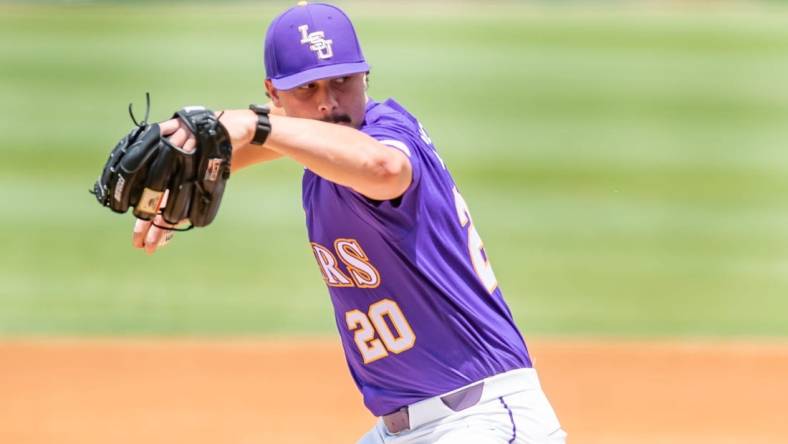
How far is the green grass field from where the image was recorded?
396 inches

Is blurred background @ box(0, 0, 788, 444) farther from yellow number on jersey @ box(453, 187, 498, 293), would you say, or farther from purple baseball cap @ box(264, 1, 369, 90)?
purple baseball cap @ box(264, 1, 369, 90)

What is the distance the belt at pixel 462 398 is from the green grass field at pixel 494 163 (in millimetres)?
5962

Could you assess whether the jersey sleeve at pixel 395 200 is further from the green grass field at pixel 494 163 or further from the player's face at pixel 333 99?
the green grass field at pixel 494 163

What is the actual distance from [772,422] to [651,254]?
13.0 feet

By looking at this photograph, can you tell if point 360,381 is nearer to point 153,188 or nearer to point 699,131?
point 153,188

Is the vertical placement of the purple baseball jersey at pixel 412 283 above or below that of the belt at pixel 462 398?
above

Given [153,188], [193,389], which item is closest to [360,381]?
[153,188]

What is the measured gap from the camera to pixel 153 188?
9.61 feet

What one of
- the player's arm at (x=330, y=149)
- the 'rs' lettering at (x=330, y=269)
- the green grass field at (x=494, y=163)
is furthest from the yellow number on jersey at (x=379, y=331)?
the green grass field at (x=494, y=163)

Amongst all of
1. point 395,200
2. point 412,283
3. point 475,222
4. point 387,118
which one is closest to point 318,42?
point 387,118

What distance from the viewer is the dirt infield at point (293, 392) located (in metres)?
6.87

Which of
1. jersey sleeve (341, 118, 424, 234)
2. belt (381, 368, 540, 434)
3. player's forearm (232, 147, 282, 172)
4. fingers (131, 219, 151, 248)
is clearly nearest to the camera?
jersey sleeve (341, 118, 424, 234)

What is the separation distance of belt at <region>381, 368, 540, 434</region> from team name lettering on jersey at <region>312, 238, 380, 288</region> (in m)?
0.42

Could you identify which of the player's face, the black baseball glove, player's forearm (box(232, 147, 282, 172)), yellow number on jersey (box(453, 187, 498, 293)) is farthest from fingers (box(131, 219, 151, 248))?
yellow number on jersey (box(453, 187, 498, 293))
